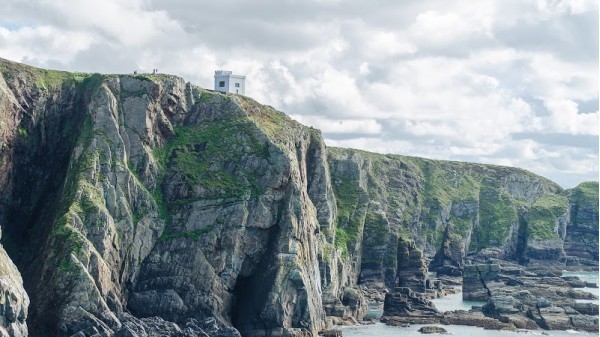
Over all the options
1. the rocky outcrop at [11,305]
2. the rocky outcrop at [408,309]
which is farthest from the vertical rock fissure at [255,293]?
the rocky outcrop at [11,305]

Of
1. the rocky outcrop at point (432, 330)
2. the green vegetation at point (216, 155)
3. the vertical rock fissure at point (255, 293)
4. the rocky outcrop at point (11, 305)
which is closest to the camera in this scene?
the rocky outcrop at point (11, 305)

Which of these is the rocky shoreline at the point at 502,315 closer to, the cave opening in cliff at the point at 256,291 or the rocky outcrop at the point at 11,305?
the cave opening in cliff at the point at 256,291

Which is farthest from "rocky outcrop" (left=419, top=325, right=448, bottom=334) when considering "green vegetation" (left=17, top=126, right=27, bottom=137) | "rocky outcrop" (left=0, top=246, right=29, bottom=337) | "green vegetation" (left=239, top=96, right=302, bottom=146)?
"rocky outcrop" (left=0, top=246, right=29, bottom=337)

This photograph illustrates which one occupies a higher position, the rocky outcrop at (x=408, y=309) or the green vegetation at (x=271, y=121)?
the green vegetation at (x=271, y=121)

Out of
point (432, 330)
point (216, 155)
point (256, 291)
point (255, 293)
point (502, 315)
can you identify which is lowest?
point (432, 330)

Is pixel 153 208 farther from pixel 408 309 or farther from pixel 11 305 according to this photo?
pixel 408 309

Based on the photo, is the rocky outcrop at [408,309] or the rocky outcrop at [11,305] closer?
the rocky outcrop at [11,305]

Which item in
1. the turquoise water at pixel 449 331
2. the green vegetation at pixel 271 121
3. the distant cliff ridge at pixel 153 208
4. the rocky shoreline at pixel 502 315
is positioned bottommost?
the turquoise water at pixel 449 331

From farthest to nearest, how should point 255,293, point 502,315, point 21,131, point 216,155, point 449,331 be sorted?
point 502,315, point 449,331, point 216,155, point 21,131, point 255,293

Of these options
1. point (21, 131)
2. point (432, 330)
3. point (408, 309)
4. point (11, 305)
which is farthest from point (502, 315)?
→ point (11, 305)

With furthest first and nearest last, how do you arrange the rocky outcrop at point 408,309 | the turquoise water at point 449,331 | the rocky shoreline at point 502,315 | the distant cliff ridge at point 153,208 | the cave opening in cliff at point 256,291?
the rocky outcrop at point 408,309
the rocky shoreline at point 502,315
the turquoise water at point 449,331
the cave opening in cliff at point 256,291
the distant cliff ridge at point 153,208


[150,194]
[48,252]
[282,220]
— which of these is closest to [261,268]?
[282,220]

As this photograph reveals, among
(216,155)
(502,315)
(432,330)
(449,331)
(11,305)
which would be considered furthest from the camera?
(502,315)

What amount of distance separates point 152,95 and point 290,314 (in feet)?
150
